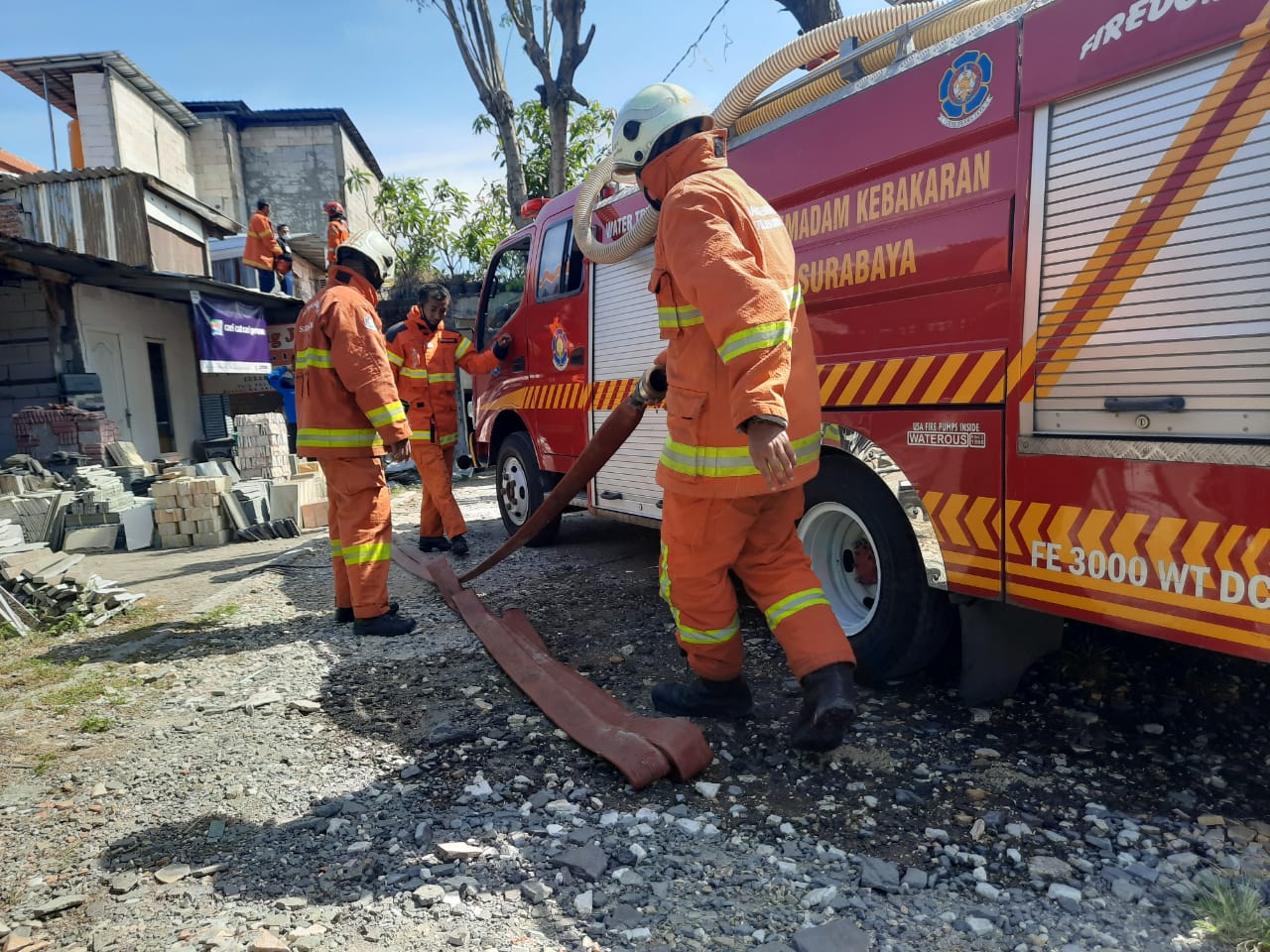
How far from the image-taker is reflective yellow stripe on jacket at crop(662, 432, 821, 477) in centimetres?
240

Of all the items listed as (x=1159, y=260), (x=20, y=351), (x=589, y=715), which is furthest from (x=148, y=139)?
(x=1159, y=260)

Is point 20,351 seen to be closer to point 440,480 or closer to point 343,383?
point 440,480

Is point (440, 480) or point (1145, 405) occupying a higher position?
point (1145, 405)

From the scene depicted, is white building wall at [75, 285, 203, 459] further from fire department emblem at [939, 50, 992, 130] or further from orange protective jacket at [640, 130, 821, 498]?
fire department emblem at [939, 50, 992, 130]

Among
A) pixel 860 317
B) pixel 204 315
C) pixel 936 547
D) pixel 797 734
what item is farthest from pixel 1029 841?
pixel 204 315

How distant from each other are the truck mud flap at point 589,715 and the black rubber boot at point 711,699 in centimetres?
18

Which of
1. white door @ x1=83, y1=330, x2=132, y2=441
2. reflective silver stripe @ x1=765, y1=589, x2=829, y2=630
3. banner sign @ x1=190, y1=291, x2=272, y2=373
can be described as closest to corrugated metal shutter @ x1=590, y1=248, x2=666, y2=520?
reflective silver stripe @ x1=765, y1=589, x2=829, y2=630

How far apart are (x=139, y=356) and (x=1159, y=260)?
13.0 metres

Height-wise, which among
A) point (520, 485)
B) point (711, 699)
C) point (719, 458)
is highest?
point (719, 458)

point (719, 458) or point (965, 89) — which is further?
point (965, 89)

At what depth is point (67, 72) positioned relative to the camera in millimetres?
15570

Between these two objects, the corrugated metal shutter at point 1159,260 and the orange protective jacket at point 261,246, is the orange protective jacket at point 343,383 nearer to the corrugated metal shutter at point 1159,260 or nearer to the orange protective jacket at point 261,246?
the corrugated metal shutter at point 1159,260

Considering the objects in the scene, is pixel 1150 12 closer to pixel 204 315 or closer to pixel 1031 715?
pixel 1031 715

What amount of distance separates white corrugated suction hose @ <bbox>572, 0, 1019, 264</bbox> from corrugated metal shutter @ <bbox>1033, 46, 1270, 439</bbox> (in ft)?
2.00
